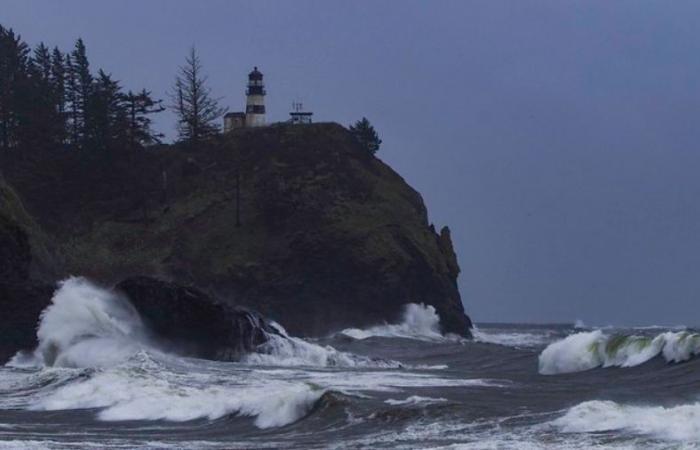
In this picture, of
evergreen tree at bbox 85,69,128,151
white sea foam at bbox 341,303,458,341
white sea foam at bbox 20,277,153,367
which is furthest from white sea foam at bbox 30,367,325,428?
evergreen tree at bbox 85,69,128,151

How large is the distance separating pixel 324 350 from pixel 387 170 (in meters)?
35.4

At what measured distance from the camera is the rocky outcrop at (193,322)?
37.2 meters

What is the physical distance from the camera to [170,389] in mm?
24766

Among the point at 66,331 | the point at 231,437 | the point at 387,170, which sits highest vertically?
the point at 387,170

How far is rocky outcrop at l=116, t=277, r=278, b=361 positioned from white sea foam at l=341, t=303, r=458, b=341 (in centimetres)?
2151

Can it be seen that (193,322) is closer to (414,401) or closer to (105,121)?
(414,401)

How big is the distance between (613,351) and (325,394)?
1215cm

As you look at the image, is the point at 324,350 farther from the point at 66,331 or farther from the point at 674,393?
the point at 674,393

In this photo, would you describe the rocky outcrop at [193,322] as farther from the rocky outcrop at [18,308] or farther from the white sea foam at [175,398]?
the white sea foam at [175,398]

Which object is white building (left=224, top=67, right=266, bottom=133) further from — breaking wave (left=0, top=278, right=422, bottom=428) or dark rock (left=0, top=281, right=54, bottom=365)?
dark rock (left=0, top=281, right=54, bottom=365)

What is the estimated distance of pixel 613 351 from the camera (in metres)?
31.7

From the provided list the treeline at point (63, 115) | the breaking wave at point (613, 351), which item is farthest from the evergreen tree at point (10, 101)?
the breaking wave at point (613, 351)

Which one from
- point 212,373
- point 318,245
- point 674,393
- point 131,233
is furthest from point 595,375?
point 131,233

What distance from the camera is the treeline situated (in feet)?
235
